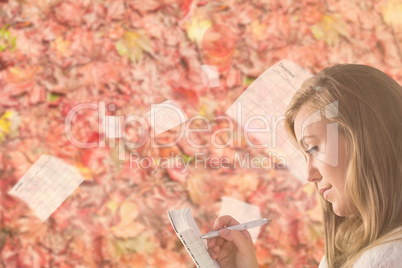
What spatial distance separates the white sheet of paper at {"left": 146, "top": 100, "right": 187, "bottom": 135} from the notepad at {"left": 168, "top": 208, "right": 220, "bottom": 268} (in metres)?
0.79

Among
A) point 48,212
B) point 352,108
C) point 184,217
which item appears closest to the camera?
point 352,108

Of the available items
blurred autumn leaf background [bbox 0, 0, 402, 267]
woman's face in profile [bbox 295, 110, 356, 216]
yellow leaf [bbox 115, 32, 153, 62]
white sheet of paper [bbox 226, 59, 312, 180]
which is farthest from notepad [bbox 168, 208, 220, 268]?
yellow leaf [bbox 115, 32, 153, 62]

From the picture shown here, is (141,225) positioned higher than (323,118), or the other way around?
(323,118)

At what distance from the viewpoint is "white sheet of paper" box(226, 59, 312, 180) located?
1.09m

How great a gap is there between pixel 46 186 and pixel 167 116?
0.47m

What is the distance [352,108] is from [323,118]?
0.05 m

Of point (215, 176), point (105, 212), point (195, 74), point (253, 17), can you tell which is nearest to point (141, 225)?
point (105, 212)

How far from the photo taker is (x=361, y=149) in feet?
2.18

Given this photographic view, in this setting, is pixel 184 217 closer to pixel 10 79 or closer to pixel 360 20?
pixel 10 79

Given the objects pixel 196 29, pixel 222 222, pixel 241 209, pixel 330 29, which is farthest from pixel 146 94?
pixel 222 222

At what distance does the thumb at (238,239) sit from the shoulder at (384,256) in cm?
25

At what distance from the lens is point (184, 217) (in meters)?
0.81

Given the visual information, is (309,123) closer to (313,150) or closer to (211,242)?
(313,150)

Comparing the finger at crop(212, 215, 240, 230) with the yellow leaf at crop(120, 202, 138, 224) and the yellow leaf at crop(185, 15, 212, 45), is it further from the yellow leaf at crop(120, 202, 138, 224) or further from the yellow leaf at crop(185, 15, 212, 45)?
the yellow leaf at crop(185, 15, 212, 45)
